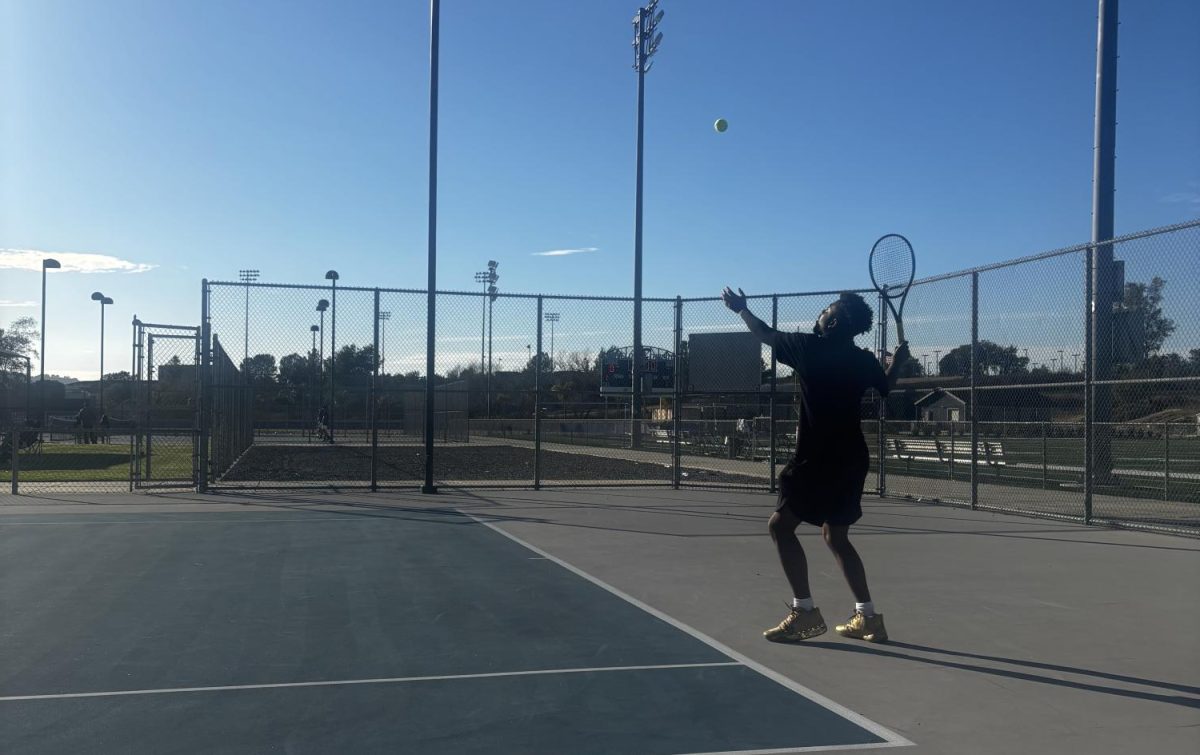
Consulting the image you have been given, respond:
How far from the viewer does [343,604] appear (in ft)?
22.8

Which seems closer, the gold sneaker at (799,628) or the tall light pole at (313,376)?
the gold sneaker at (799,628)

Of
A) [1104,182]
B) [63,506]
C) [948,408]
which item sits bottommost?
[63,506]

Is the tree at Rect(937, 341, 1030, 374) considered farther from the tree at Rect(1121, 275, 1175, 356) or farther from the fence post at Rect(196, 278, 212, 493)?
the fence post at Rect(196, 278, 212, 493)

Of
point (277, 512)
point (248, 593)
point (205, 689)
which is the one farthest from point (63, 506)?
point (205, 689)

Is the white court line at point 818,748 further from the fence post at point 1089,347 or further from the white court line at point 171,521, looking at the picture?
the fence post at point 1089,347

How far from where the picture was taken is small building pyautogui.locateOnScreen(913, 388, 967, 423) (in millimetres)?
17680

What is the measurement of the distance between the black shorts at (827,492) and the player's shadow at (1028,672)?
30.1 inches

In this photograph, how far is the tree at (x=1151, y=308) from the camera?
11.0 meters

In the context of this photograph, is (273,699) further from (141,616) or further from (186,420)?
(186,420)

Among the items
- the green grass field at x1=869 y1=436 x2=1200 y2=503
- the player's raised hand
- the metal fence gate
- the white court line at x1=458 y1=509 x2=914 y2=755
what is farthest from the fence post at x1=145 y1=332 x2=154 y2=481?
the green grass field at x1=869 y1=436 x2=1200 y2=503

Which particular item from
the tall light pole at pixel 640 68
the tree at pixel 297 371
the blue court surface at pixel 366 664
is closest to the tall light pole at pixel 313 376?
the tree at pixel 297 371

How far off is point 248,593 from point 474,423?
2909cm

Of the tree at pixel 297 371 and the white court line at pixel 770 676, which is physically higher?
the tree at pixel 297 371

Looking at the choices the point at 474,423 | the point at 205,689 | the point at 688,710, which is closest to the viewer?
the point at 688,710
